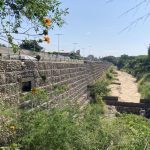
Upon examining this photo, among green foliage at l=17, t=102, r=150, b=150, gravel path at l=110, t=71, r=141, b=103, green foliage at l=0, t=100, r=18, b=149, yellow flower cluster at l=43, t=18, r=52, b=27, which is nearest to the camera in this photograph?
Answer: green foliage at l=17, t=102, r=150, b=150

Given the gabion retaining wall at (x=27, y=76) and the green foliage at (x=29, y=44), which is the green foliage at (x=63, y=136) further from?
the green foliage at (x=29, y=44)

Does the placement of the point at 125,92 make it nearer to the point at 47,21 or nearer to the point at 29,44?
the point at 29,44

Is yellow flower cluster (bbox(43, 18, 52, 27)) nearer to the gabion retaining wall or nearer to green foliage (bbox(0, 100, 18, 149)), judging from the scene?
the gabion retaining wall

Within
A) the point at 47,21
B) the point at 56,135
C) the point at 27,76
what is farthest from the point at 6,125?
the point at 27,76

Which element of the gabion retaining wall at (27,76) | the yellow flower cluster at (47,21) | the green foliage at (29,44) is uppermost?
the yellow flower cluster at (47,21)

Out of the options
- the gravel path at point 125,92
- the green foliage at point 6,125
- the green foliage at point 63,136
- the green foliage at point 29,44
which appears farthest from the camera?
the gravel path at point 125,92

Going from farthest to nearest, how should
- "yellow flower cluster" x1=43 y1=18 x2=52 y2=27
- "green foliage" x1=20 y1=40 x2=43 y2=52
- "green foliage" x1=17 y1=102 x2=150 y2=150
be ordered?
"green foliage" x1=20 y1=40 x2=43 y2=52
"yellow flower cluster" x1=43 y1=18 x2=52 y2=27
"green foliage" x1=17 y1=102 x2=150 y2=150

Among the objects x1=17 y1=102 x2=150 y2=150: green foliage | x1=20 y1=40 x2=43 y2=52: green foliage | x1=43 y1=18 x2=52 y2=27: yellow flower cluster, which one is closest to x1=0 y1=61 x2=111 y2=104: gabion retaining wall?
x1=20 y1=40 x2=43 y2=52: green foliage

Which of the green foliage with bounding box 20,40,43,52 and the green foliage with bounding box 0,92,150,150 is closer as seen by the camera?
the green foliage with bounding box 0,92,150,150

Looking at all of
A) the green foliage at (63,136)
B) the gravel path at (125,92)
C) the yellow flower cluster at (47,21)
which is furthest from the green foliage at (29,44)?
the gravel path at (125,92)

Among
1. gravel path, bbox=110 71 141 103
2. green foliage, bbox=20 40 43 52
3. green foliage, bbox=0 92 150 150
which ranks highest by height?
green foliage, bbox=20 40 43 52

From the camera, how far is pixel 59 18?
8.52 meters

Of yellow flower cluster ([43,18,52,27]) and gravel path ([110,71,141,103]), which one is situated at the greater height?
yellow flower cluster ([43,18,52,27])

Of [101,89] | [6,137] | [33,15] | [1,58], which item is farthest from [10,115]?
[101,89]
